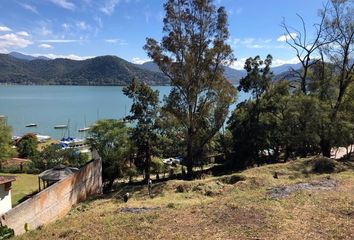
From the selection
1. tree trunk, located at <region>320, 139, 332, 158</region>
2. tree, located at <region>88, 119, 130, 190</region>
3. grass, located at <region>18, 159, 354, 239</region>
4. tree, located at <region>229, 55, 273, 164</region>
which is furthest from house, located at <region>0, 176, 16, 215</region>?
tree trunk, located at <region>320, 139, 332, 158</region>

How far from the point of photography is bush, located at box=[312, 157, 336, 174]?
2112 centimetres

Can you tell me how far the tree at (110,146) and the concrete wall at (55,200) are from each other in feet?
16.0

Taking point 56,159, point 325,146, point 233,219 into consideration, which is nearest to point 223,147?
point 325,146

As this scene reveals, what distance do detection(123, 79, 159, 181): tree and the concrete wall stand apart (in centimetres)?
580

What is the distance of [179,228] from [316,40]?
2384 centimetres

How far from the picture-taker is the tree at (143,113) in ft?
88.5

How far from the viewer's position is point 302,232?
10.4 metres

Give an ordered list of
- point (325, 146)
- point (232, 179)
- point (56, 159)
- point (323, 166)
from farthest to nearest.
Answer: point (56, 159), point (325, 146), point (323, 166), point (232, 179)

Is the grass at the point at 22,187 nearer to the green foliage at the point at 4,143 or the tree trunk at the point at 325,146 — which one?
the green foliage at the point at 4,143

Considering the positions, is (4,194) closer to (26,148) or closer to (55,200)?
(55,200)

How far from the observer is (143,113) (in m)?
27.2

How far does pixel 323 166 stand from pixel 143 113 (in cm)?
1209

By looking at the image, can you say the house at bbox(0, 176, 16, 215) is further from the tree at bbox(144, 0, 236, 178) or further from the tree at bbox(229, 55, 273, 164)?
the tree at bbox(229, 55, 273, 164)

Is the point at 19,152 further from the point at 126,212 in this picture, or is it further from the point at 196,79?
the point at 126,212
